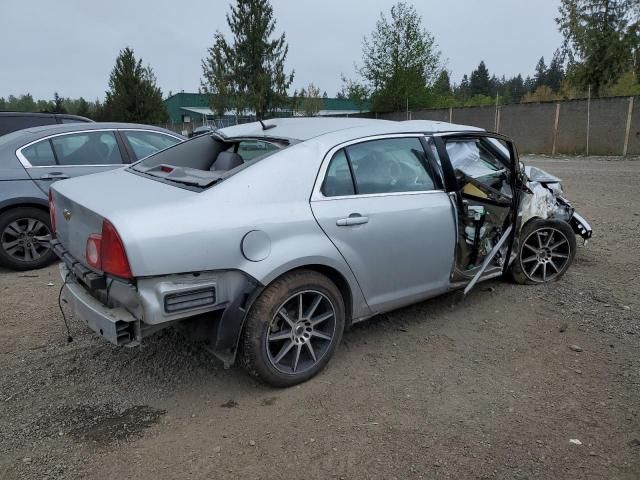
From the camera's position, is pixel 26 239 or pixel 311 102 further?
pixel 311 102

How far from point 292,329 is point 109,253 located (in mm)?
1140

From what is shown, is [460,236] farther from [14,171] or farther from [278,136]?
[14,171]

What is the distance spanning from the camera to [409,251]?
3.54 metres

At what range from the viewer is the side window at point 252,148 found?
132 inches

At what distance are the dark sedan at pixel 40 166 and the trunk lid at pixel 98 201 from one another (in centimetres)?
236

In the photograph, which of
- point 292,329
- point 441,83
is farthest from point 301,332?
point 441,83

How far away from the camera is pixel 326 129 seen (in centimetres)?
356

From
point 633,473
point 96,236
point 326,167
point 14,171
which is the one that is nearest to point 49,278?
point 14,171

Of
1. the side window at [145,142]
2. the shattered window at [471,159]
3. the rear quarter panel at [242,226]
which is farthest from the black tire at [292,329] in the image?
the side window at [145,142]

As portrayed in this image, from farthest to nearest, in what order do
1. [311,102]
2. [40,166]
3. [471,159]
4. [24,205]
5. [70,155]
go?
1. [311,102]
2. [70,155]
3. [40,166]
4. [24,205]
5. [471,159]

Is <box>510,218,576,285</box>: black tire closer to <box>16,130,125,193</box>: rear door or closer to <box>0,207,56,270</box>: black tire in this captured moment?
<box>16,130,125,193</box>: rear door

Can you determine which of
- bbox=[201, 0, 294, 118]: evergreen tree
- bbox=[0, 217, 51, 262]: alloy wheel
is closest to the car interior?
bbox=[0, 217, 51, 262]: alloy wheel

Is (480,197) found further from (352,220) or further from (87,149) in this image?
(87,149)

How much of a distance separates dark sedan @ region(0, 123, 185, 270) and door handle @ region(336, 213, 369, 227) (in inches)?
150
